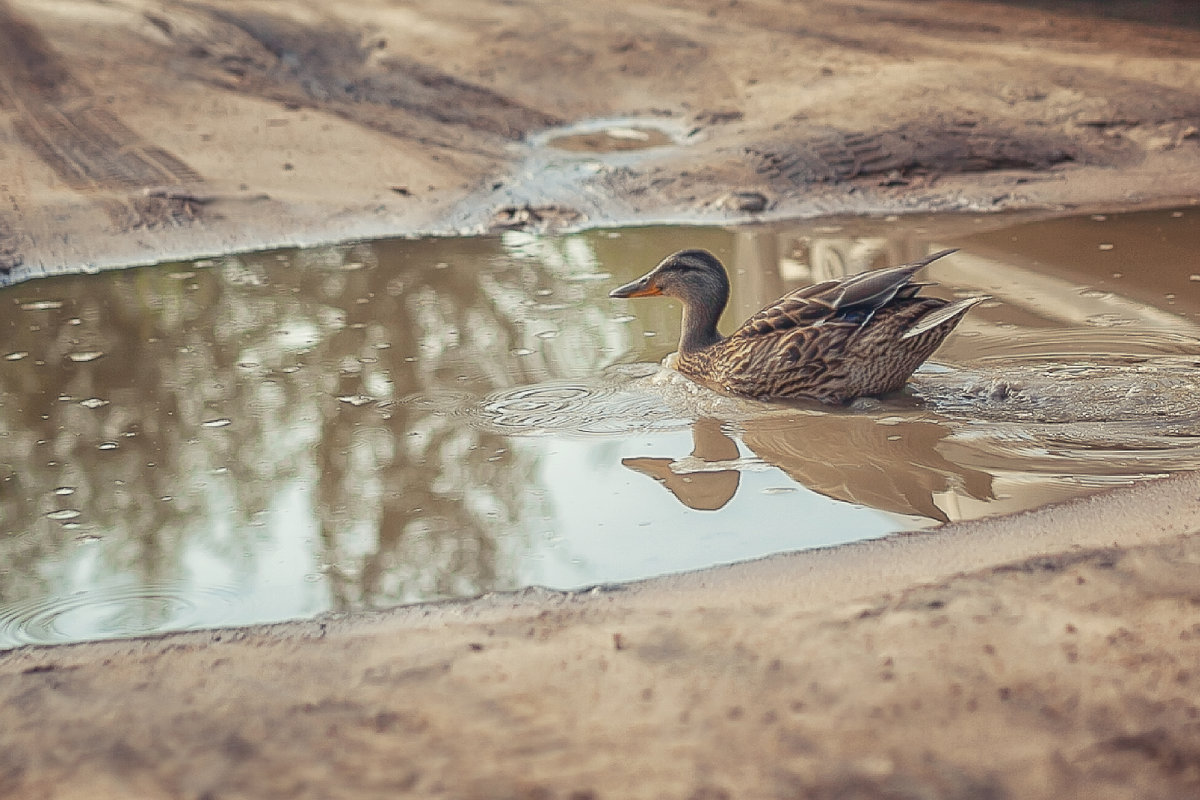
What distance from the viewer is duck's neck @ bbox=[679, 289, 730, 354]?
6172mm

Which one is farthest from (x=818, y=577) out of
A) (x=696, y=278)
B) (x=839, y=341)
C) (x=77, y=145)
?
(x=77, y=145)

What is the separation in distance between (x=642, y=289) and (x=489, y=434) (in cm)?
124

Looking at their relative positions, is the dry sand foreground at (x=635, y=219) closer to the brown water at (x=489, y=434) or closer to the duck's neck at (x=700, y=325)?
the brown water at (x=489, y=434)

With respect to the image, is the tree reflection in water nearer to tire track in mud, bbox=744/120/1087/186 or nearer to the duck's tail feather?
the duck's tail feather

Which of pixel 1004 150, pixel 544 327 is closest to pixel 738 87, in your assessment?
pixel 1004 150

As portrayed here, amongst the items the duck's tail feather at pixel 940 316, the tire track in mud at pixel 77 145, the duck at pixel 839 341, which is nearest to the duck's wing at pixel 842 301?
the duck at pixel 839 341

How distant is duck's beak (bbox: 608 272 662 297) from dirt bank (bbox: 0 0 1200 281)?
10.2ft

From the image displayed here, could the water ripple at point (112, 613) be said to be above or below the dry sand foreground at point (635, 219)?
below

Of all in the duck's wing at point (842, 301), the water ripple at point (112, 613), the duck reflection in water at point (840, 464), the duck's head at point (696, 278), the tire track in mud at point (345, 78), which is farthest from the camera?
the tire track in mud at point (345, 78)

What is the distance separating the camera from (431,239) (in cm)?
914

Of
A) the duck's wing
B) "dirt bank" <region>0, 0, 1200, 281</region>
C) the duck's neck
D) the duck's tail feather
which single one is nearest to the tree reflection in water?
the duck's neck

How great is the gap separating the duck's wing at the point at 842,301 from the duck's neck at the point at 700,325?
1.32 ft

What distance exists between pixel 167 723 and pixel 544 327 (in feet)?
12.9

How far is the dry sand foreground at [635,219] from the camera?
9.83 feet
